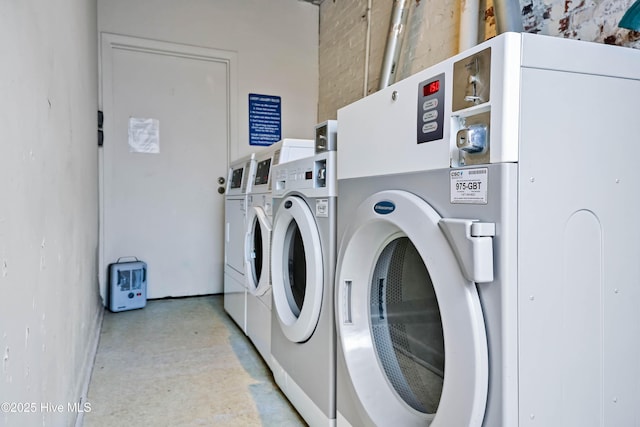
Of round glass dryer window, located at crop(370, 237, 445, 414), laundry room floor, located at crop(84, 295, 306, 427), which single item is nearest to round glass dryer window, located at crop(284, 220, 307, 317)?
laundry room floor, located at crop(84, 295, 306, 427)

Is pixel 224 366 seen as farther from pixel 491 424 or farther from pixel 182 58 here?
pixel 182 58

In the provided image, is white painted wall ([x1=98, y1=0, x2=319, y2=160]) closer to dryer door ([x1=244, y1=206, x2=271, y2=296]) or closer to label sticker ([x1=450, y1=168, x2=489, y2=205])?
dryer door ([x1=244, y1=206, x2=271, y2=296])

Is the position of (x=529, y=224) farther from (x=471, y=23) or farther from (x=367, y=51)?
(x=367, y=51)

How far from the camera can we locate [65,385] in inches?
50.3

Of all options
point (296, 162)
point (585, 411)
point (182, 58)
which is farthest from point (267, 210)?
point (182, 58)

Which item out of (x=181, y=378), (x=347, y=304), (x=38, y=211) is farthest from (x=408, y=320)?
(x=181, y=378)

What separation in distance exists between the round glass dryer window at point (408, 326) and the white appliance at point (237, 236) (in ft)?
4.56

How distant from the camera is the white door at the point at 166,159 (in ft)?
10.5

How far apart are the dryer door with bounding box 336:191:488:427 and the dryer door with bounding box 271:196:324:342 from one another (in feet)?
0.66

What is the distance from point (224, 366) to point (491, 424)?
1.61 m

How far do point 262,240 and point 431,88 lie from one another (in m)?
1.33

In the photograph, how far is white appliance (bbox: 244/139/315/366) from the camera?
1.96 metres

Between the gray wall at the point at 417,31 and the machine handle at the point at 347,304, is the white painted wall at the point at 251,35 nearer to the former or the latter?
the gray wall at the point at 417,31

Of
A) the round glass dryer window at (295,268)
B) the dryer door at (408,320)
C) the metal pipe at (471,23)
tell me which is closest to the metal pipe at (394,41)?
the metal pipe at (471,23)
